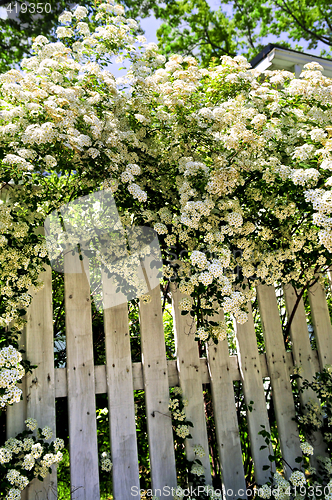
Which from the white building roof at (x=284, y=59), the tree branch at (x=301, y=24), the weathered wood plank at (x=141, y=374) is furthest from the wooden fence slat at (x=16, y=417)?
the tree branch at (x=301, y=24)

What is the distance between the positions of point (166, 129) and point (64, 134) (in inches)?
24.3

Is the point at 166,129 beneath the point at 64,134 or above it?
above

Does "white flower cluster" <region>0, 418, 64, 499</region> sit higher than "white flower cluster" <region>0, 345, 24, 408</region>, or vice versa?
"white flower cluster" <region>0, 345, 24, 408</region>

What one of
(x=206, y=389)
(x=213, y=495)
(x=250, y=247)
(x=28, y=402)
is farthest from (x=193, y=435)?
(x=250, y=247)

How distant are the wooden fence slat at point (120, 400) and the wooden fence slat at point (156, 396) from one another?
0.09 m

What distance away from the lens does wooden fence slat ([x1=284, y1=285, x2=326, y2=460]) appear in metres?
2.29

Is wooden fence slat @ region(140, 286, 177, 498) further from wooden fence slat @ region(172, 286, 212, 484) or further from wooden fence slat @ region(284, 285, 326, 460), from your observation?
wooden fence slat @ region(284, 285, 326, 460)

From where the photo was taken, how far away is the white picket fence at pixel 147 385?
6.02 ft

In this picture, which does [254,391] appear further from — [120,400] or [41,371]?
[41,371]

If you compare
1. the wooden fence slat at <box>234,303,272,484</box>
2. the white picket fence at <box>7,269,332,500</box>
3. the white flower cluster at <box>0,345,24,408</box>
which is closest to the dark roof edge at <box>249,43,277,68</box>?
the white picket fence at <box>7,269,332,500</box>

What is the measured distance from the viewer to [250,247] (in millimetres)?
1953

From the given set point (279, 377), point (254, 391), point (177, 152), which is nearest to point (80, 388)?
point (254, 391)

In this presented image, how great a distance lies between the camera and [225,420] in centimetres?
210

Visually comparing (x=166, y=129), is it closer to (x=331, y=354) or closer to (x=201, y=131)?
(x=201, y=131)
